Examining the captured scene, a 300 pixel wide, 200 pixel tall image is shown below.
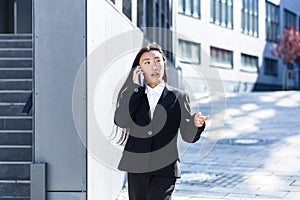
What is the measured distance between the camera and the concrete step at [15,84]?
8.90 m

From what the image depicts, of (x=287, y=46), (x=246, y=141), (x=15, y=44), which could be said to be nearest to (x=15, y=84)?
(x=15, y=44)

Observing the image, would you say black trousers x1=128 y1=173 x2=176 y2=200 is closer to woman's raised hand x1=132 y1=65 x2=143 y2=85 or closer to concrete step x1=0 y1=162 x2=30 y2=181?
woman's raised hand x1=132 y1=65 x2=143 y2=85

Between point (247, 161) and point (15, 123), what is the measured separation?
440 centimetres

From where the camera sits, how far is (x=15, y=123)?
7.63m

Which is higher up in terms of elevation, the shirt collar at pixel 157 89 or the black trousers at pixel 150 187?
the shirt collar at pixel 157 89

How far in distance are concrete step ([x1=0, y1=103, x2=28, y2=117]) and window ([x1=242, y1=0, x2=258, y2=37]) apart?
30.8m

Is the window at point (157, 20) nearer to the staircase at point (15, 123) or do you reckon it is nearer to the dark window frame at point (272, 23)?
the staircase at point (15, 123)

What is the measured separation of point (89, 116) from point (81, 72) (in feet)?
1.46

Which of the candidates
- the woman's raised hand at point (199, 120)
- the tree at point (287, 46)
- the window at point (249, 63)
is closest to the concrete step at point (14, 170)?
the woman's raised hand at point (199, 120)

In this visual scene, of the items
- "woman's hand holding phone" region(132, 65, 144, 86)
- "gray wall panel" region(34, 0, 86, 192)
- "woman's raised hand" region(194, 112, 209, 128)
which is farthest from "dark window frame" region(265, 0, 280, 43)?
"woman's raised hand" region(194, 112, 209, 128)

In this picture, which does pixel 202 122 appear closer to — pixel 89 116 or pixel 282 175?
pixel 89 116

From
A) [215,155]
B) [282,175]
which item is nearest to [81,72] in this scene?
[282,175]

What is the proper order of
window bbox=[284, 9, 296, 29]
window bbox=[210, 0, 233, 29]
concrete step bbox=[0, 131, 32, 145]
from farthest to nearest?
window bbox=[284, 9, 296, 29], window bbox=[210, 0, 233, 29], concrete step bbox=[0, 131, 32, 145]

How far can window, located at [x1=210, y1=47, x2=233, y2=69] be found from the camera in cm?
3469
